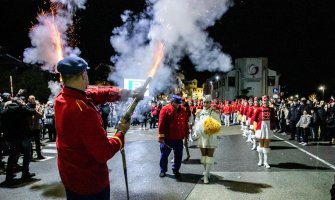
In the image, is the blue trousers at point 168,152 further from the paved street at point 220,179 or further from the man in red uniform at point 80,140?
the man in red uniform at point 80,140

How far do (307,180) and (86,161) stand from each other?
677 cm

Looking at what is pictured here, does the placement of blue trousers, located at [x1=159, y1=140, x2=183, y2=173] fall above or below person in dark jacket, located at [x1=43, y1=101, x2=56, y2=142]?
below

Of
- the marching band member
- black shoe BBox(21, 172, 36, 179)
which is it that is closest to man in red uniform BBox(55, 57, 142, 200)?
the marching band member

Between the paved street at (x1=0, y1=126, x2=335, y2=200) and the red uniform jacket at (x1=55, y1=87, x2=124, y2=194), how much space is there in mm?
3951

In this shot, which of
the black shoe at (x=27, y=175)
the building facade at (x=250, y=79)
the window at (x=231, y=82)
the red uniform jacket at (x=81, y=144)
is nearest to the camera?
the red uniform jacket at (x=81, y=144)

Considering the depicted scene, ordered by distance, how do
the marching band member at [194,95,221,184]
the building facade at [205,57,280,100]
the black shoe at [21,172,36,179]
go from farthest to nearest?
the building facade at [205,57,280,100]
the black shoe at [21,172,36,179]
the marching band member at [194,95,221,184]

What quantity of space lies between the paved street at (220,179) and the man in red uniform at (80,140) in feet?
12.9

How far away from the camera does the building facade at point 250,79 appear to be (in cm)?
6556

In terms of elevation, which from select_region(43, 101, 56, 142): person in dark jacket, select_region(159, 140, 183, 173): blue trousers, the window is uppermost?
the window

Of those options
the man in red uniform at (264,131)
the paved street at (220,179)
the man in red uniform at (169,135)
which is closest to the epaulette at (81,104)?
the paved street at (220,179)

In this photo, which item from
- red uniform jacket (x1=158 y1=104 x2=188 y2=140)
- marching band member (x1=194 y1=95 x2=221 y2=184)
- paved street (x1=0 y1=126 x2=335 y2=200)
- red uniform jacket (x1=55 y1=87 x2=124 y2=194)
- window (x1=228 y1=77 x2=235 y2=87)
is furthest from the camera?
window (x1=228 y1=77 x2=235 y2=87)

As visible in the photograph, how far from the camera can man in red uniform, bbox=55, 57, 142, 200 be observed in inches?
115

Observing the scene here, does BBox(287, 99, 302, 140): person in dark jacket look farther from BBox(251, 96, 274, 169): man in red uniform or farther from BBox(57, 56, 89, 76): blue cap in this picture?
BBox(57, 56, 89, 76): blue cap

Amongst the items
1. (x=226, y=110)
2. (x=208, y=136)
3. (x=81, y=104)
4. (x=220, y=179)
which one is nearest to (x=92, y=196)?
(x=81, y=104)
